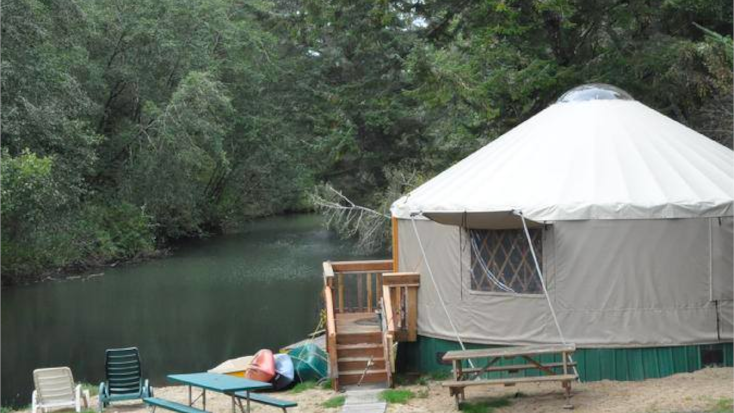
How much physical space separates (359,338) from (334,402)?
4.07ft

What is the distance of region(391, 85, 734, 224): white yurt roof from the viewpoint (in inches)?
347

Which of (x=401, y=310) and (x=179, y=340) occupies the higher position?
(x=401, y=310)

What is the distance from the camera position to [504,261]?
921 cm

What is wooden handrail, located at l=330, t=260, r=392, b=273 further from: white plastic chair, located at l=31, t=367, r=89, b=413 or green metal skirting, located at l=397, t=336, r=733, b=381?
white plastic chair, located at l=31, t=367, r=89, b=413

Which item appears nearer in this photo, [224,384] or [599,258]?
[224,384]

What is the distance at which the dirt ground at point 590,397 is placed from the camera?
755 cm

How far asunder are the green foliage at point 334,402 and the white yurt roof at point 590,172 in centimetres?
192

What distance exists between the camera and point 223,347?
15.9 meters

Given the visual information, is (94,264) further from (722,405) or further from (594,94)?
(722,405)

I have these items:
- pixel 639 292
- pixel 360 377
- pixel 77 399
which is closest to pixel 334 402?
pixel 360 377

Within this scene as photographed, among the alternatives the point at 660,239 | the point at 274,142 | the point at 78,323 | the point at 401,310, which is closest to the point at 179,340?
the point at 78,323

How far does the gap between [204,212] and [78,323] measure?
52.6 feet

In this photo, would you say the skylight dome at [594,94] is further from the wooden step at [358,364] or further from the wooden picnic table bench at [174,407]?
the wooden picnic table bench at [174,407]

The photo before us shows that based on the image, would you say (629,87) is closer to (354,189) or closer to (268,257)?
(354,189)
